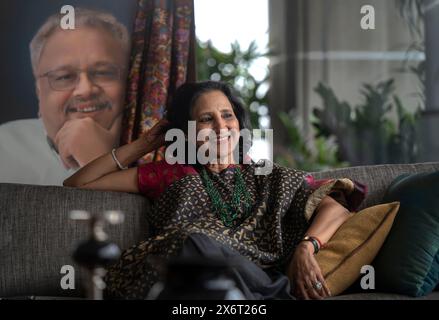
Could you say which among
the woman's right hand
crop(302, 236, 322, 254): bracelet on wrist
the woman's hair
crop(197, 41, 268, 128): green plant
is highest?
crop(197, 41, 268, 128): green plant

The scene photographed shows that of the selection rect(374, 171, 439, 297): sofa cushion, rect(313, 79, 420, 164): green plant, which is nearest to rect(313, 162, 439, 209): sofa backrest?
rect(374, 171, 439, 297): sofa cushion

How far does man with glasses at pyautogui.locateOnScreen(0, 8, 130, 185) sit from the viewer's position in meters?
2.82

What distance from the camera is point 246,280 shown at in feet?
5.36

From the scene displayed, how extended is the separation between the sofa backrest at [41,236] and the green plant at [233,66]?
2119 mm

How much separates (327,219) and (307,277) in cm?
23

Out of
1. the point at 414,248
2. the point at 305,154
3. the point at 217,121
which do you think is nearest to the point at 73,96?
the point at 217,121

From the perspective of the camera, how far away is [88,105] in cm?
284

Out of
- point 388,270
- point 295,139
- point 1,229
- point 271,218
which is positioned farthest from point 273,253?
point 295,139

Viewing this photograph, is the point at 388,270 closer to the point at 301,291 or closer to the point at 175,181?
the point at 301,291

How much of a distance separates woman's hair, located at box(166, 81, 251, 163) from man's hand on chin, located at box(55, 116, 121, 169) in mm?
591

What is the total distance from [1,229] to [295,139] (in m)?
2.57

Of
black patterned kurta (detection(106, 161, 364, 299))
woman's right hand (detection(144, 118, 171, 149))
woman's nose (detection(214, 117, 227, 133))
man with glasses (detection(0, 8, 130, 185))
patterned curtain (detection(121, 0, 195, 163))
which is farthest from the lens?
man with glasses (detection(0, 8, 130, 185))

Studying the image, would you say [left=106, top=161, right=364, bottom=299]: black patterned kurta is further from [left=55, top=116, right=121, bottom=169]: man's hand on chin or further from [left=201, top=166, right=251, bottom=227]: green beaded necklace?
[left=55, top=116, right=121, bottom=169]: man's hand on chin

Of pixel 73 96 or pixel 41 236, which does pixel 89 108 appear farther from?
pixel 41 236
